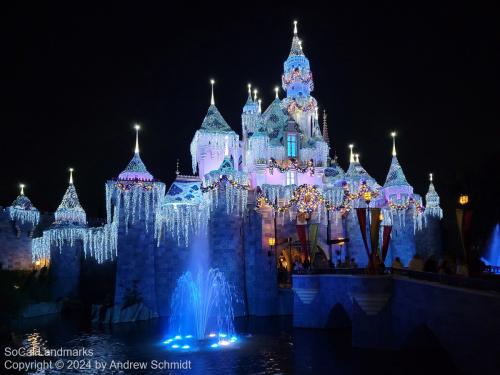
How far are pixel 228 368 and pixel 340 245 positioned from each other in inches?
895

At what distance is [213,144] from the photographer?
40.9 m

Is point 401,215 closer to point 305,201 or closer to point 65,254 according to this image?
point 305,201

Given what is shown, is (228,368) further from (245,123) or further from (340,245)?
(245,123)

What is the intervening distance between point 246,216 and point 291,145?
9068 millimetres

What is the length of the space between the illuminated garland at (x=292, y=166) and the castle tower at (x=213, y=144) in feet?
11.1

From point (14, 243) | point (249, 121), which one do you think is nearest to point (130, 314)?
point (14, 243)

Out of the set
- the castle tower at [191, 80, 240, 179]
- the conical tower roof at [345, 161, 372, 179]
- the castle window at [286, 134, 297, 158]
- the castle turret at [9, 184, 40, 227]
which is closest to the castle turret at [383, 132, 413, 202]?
the conical tower roof at [345, 161, 372, 179]

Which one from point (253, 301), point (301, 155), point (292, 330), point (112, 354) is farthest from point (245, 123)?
point (112, 354)

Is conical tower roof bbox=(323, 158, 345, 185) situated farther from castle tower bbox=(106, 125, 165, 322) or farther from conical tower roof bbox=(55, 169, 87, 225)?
conical tower roof bbox=(55, 169, 87, 225)

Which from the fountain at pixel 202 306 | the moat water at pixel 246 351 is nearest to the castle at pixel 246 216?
the fountain at pixel 202 306

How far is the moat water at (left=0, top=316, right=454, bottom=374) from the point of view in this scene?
1862 centimetres

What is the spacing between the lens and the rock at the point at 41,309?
125ft

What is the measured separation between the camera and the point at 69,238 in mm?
42281

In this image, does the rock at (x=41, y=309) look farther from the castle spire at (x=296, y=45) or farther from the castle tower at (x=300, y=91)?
the castle spire at (x=296, y=45)
